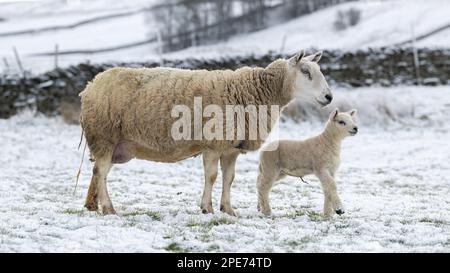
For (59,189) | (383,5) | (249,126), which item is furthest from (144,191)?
(383,5)

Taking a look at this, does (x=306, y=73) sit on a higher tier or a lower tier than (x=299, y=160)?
higher

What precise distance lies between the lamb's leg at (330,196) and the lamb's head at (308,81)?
96 centimetres

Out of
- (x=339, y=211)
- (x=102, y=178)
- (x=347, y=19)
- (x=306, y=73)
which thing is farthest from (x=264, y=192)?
(x=347, y=19)

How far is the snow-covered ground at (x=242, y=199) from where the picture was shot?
6848 millimetres

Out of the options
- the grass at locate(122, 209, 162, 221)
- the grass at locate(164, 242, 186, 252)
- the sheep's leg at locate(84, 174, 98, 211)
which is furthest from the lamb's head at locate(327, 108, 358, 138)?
the grass at locate(164, 242, 186, 252)

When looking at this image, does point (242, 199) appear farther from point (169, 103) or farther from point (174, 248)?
point (174, 248)

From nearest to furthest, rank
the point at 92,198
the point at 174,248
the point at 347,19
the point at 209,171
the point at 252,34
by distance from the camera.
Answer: the point at 174,248 → the point at 209,171 → the point at 92,198 → the point at 252,34 → the point at 347,19

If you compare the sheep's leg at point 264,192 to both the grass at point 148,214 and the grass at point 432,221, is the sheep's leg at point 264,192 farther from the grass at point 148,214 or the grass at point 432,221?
the grass at point 432,221

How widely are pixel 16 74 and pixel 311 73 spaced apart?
16.4 meters

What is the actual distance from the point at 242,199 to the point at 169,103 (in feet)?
8.91

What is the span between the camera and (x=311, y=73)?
8.82 metres

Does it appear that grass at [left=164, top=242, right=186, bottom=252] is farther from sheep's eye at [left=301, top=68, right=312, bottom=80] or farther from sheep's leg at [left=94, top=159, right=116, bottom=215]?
sheep's eye at [left=301, top=68, right=312, bottom=80]

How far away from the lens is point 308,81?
8.84 metres
